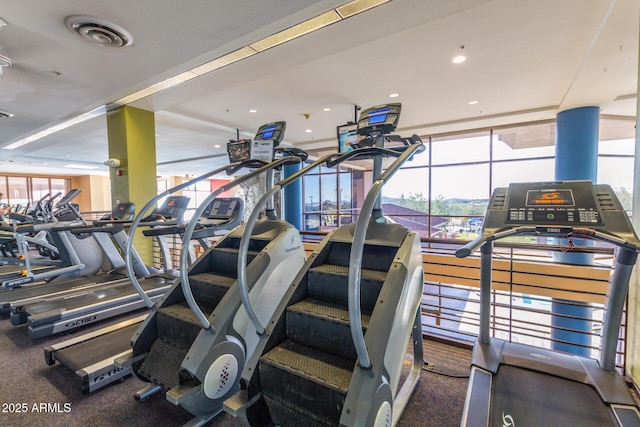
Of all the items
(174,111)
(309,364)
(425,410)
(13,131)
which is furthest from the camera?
(13,131)

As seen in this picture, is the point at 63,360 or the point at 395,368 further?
the point at 63,360

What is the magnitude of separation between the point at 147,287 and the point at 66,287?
1.37 metres

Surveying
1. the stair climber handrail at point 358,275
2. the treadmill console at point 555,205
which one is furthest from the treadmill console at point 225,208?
the treadmill console at point 555,205

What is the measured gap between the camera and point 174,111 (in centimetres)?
575

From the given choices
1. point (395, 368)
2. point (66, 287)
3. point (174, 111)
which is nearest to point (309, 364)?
point (395, 368)

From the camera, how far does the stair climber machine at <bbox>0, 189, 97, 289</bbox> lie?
4.36 metres

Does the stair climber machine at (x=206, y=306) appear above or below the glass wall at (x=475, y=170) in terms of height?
below

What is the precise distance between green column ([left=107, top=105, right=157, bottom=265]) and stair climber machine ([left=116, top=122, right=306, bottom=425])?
3.44m

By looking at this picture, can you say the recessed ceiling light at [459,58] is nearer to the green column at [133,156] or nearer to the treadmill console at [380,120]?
the treadmill console at [380,120]

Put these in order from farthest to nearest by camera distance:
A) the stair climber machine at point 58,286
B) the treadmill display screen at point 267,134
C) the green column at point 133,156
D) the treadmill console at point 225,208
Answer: the green column at point 133,156 → the stair climber machine at point 58,286 → the treadmill console at point 225,208 → the treadmill display screen at point 267,134

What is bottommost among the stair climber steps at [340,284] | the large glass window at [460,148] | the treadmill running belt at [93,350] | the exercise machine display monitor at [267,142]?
the treadmill running belt at [93,350]

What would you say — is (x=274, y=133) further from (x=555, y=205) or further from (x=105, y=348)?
(x=105, y=348)

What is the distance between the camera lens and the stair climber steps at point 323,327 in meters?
1.63

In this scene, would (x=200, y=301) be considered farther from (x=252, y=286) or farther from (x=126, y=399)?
(x=126, y=399)
